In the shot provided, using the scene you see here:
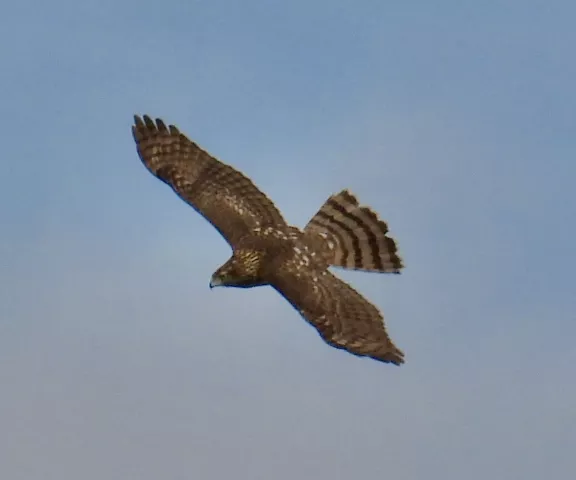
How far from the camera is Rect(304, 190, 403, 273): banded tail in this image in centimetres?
1984

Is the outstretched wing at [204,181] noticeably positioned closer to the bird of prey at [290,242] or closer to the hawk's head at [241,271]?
the bird of prey at [290,242]

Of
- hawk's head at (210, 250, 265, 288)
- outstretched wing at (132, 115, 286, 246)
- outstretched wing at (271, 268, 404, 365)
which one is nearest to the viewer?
outstretched wing at (271, 268, 404, 365)

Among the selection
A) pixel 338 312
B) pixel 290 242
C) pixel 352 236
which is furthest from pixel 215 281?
pixel 338 312

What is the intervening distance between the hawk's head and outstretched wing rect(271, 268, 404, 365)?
0.43m

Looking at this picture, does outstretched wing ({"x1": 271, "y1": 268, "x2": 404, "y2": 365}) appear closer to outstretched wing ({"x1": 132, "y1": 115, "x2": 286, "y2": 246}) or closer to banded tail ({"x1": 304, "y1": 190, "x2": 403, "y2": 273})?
banded tail ({"x1": 304, "y1": 190, "x2": 403, "y2": 273})

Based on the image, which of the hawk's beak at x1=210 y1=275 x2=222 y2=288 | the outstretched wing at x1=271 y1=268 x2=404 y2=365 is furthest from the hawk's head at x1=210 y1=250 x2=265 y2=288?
the outstretched wing at x1=271 y1=268 x2=404 y2=365

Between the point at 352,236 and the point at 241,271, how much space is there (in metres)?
1.94

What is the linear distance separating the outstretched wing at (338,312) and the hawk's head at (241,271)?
0.43 metres

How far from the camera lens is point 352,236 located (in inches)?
795

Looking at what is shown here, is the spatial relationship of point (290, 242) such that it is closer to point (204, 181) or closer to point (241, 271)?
point (241, 271)

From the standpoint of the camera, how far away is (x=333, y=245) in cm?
2027

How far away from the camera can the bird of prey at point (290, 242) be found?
18.2 metres

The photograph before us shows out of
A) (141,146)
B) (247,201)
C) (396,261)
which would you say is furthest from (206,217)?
(396,261)

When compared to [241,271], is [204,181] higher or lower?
higher
